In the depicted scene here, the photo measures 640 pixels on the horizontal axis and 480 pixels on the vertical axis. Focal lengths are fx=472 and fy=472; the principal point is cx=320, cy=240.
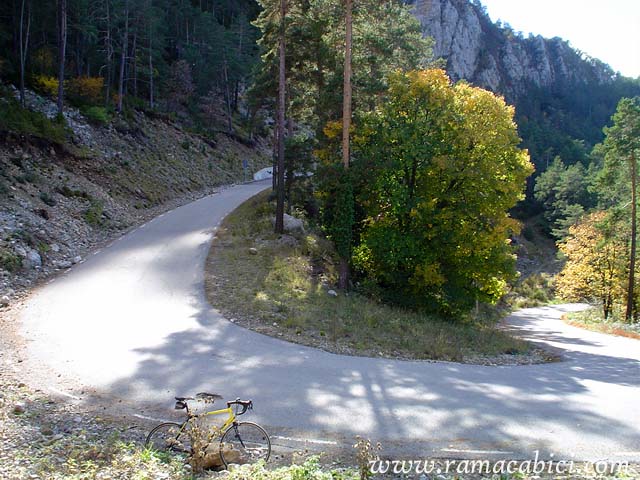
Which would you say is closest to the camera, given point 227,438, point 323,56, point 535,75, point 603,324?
point 227,438

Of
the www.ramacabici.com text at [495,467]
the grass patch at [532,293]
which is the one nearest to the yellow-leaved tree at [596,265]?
the grass patch at [532,293]

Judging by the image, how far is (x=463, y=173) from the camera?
59.9 ft

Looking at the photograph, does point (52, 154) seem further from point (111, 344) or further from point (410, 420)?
point (410, 420)

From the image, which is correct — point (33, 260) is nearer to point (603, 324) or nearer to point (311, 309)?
point (311, 309)

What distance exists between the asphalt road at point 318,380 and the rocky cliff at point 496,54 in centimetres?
9544

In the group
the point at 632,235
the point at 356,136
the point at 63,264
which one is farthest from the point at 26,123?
the point at 632,235

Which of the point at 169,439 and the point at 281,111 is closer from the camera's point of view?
the point at 169,439

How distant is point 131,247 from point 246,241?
4782 millimetres

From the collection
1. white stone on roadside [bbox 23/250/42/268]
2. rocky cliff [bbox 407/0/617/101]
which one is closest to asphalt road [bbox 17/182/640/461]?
white stone on roadside [bbox 23/250/42/268]

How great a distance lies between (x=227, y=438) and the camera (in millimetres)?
6320

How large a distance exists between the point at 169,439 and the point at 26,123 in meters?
21.6

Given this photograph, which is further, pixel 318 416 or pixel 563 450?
pixel 318 416

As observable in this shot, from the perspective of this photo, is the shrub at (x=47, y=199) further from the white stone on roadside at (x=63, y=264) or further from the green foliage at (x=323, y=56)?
the green foliage at (x=323, y=56)

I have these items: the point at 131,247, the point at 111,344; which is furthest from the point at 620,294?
the point at 111,344
